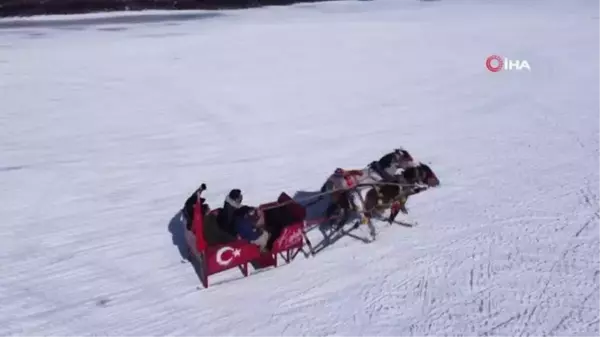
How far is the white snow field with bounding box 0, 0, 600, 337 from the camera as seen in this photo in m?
7.50

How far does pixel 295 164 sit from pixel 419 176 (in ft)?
8.92

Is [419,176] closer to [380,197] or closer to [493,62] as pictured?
[380,197]

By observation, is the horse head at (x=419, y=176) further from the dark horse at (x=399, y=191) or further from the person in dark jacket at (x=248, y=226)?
the person in dark jacket at (x=248, y=226)

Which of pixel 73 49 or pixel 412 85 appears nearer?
pixel 412 85

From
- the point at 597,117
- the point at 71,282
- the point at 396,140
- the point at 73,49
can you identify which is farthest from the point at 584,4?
the point at 71,282

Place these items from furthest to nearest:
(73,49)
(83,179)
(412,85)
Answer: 1. (73,49)
2. (412,85)
3. (83,179)

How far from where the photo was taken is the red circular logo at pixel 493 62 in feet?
57.9

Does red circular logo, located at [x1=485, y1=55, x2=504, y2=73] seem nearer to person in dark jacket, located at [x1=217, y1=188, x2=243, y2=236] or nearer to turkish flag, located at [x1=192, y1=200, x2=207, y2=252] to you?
person in dark jacket, located at [x1=217, y1=188, x2=243, y2=236]

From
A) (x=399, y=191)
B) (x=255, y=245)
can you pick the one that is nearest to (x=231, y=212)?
(x=255, y=245)

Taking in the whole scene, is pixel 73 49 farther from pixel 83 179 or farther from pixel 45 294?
pixel 45 294

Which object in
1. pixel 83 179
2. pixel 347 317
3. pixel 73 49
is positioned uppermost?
pixel 73 49

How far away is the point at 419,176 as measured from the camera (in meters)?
9.48

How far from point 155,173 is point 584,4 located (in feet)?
73.6

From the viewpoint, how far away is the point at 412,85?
16.0m
